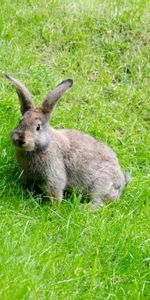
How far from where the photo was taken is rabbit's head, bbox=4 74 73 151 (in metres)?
6.44

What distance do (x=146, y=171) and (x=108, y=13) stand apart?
12.2ft

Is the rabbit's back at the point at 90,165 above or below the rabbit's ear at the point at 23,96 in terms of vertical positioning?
below

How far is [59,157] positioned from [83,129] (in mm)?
1305

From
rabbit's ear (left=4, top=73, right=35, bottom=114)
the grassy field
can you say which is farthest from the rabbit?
the grassy field

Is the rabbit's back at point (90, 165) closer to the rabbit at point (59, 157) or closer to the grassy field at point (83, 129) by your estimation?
the rabbit at point (59, 157)

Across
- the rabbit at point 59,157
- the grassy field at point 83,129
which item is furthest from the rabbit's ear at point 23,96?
the grassy field at point 83,129

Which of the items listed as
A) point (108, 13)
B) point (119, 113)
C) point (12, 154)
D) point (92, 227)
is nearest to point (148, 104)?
point (119, 113)

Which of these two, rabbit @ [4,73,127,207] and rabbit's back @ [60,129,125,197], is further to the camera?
rabbit's back @ [60,129,125,197]

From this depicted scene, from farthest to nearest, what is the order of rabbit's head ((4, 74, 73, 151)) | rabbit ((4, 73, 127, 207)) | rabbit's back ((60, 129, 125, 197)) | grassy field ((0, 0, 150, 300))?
rabbit's back ((60, 129, 125, 197)) < rabbit ((4, 73, 127, 207)) < rabbit's head ((4, 74, 73, 151)) < grassy field ((0, 0, 150, 300))

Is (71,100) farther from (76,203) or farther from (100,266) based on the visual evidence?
(100,266)

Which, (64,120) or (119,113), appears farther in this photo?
(119,113)

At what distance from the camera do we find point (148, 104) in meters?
9.62

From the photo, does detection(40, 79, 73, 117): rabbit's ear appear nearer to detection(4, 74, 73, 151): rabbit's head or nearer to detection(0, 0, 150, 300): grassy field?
detection(4, 74, 73, 151): rabbit's head

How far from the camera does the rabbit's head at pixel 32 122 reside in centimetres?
644
